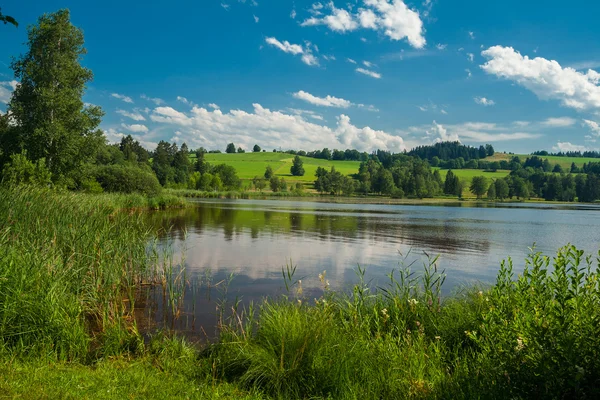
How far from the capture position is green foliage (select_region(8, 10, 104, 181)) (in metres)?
32.4

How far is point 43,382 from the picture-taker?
5.40m

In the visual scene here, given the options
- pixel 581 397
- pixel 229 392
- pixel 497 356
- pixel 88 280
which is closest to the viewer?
pixel 581 397

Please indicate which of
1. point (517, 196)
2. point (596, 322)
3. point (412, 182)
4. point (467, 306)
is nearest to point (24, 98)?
point (467, 306)

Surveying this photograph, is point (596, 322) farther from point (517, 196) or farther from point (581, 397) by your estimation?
point (517, 196)

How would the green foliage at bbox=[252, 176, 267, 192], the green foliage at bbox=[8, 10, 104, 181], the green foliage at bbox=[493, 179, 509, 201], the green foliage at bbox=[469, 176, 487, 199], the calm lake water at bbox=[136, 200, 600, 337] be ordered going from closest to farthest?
1. the calm lake water at bbox=[136, 200, 600, 337]
2. the green foliage at bbox=[8, 10, 104, 181]
3. the green foliage at bbox=[252, 176, 267, 192]
4. the green foliage at bbox=[493, 179, 509, 201]
5. the green foliage at bbox=[469, 176, 487, 199]

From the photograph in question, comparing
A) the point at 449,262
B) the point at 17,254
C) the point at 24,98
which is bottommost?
the point at 449,262

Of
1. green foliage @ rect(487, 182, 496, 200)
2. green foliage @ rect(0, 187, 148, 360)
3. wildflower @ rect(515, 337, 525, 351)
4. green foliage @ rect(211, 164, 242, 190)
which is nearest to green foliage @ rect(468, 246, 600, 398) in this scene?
Answer: wildflower @ rect(515, 337, 525, 351)

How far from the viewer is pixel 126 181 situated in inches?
2235

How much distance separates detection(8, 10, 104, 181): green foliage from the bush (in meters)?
22.0

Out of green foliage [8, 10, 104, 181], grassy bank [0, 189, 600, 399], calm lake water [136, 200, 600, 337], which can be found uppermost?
green foliage [8, 10, 104, 181]

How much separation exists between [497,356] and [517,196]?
511 ft

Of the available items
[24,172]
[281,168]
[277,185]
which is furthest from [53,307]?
[281,168]

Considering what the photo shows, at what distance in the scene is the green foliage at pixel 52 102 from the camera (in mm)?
32406

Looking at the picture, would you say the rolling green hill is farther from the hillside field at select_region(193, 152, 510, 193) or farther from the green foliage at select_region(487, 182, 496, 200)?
the green foliage at select_region(487, 182, 496, 200)
